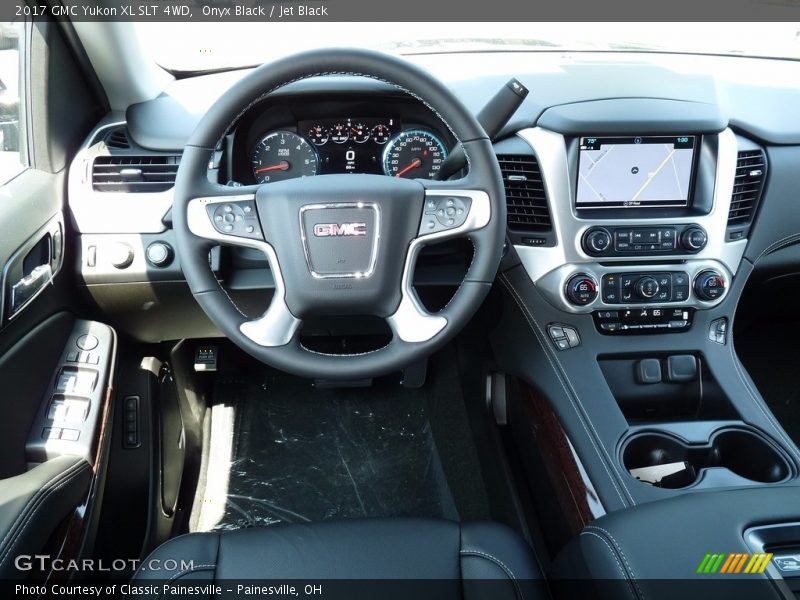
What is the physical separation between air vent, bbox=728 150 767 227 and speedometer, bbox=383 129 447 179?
75 cm

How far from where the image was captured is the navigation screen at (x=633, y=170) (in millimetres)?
1631

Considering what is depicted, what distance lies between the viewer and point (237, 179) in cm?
167

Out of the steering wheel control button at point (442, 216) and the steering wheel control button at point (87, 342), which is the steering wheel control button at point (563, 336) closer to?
the steering wheel control button at point (442, 216)

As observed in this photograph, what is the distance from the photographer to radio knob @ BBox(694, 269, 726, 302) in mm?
1673

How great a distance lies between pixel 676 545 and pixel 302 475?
142cm

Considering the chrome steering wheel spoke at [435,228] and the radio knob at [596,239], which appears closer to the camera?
the chrome steering wheel spoke at [435,228]

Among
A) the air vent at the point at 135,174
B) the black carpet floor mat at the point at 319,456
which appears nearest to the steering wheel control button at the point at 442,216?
the air vent at the point at 135,174

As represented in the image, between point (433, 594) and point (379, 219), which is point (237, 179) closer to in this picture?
point (379, 219)

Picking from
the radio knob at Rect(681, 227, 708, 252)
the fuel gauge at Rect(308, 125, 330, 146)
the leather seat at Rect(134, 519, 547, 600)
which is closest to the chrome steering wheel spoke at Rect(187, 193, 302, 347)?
the leather seat at Rect(134, 519, 547, 600)

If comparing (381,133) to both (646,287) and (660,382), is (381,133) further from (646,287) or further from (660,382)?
(660,382)

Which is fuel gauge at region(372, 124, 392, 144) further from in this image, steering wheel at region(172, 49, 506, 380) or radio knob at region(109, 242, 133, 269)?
radio knob at region(109, 242, 133, 269)

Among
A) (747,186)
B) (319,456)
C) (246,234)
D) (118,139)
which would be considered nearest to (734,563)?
(246,234)

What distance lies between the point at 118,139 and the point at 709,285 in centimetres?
156

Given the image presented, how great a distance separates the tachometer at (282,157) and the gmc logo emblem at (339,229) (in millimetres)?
480
